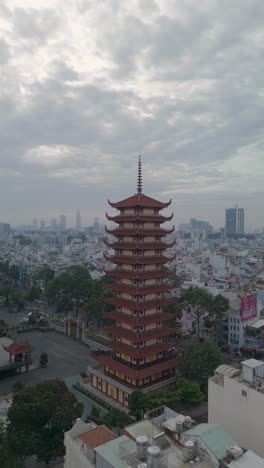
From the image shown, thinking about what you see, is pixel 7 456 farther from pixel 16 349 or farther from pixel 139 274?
pixel 16 349

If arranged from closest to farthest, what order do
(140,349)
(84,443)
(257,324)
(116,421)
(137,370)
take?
(84,443) → (116,421) → (137,370) → (140,349) → (257,324)

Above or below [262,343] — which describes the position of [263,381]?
above

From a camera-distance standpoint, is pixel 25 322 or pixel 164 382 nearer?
pixel 164 382

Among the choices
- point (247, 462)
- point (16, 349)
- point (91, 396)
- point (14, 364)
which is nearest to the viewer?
point (247, 462)

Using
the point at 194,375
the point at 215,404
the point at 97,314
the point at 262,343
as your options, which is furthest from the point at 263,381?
the point at 97,314

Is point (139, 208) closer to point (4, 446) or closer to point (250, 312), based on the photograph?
point (4, 446)

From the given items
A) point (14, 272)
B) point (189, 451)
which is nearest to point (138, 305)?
point (189, 451)

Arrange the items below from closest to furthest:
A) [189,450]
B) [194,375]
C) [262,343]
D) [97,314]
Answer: [189,450], [194,375], [262,343], [97,314]
